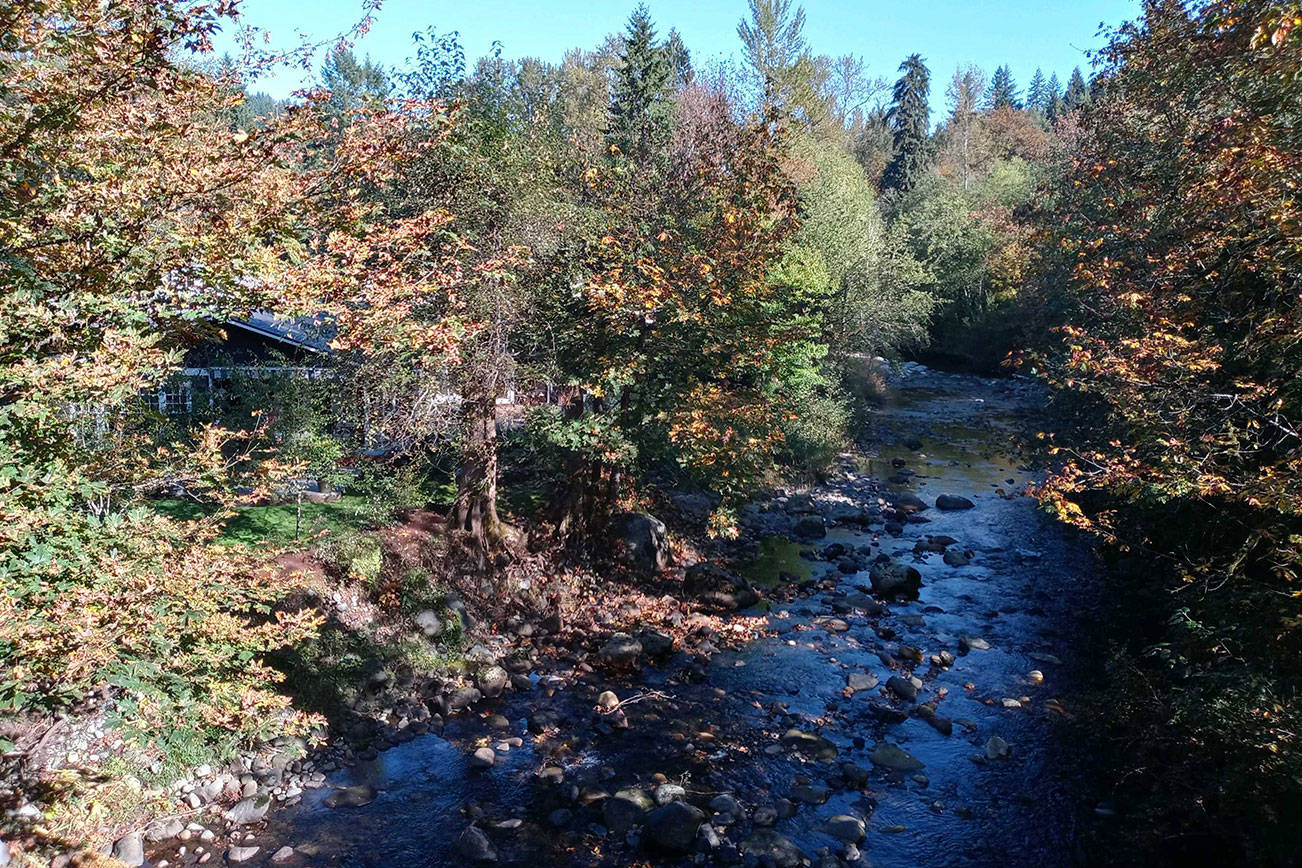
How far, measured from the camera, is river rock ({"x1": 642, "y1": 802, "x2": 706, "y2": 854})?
32.5ft

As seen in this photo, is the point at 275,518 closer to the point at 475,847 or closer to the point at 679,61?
the point at 475,847

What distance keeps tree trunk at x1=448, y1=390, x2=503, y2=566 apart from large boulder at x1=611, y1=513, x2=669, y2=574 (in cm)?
269

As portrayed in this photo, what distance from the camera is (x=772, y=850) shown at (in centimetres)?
986

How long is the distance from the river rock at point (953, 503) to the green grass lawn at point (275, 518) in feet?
53.8

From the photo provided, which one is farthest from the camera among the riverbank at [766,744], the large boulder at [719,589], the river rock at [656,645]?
the large boulder at [719,589]

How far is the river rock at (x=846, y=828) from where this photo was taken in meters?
10.2

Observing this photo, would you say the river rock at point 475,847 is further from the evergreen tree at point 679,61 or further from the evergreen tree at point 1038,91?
the evergreen tree at point 1038,91

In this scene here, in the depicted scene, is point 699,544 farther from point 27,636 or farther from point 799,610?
point 27,636

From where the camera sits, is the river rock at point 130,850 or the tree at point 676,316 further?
the tree at point 676,316

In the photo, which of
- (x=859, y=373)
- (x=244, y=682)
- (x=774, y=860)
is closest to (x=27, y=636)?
(x=244, y=682)

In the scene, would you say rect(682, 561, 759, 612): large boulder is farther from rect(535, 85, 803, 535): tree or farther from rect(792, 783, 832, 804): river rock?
rect(792, 783, 832, 804): river rock

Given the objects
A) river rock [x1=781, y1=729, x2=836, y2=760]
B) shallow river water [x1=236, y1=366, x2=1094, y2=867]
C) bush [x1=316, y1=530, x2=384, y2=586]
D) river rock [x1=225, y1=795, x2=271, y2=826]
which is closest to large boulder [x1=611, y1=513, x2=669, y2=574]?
shallow river water [x1=236, y1=366, x2=1094, y2=867]

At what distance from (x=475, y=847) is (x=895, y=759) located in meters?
5.90

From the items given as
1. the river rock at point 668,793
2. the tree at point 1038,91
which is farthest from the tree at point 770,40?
the tree at point 1038,91
